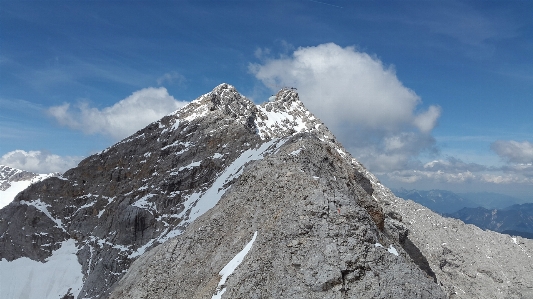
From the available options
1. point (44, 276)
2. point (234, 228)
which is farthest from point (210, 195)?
point (44, 276)

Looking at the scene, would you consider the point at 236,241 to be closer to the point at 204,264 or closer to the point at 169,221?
the point at 204,264

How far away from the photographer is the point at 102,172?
10194 centimetres

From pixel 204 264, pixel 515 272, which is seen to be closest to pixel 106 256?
pixel 204 264

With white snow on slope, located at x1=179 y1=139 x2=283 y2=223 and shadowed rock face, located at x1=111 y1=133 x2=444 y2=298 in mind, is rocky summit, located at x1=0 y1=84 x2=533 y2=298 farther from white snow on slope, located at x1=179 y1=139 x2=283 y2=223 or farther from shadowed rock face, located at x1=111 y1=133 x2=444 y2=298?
white snow on slope, located at x1=179 y1=139 x2=283 y2=223

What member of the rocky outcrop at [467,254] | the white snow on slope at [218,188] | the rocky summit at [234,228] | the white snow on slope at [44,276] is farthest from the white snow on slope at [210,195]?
the rocky outcrop at [467,254]

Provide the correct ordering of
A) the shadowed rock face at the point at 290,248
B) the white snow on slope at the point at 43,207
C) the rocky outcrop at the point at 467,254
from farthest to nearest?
the white snow on slope at the point at 43,207 → the rocky outcrop at the point at 467,254 → the shadowed rock face at the point at 290,248

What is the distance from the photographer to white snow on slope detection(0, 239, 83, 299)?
3356 inches

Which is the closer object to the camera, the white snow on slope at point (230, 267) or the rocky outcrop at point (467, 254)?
the white snow on slope at point (230, 267)

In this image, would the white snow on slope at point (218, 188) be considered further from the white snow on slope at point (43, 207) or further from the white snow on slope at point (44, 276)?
the white snow on slope at point (43, 207)

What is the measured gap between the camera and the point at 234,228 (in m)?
28.8

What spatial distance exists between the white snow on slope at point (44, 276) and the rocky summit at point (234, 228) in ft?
1.02

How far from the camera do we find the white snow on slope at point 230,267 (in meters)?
21.9

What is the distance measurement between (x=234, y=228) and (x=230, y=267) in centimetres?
529

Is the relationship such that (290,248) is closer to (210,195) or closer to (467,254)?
(210,195)
